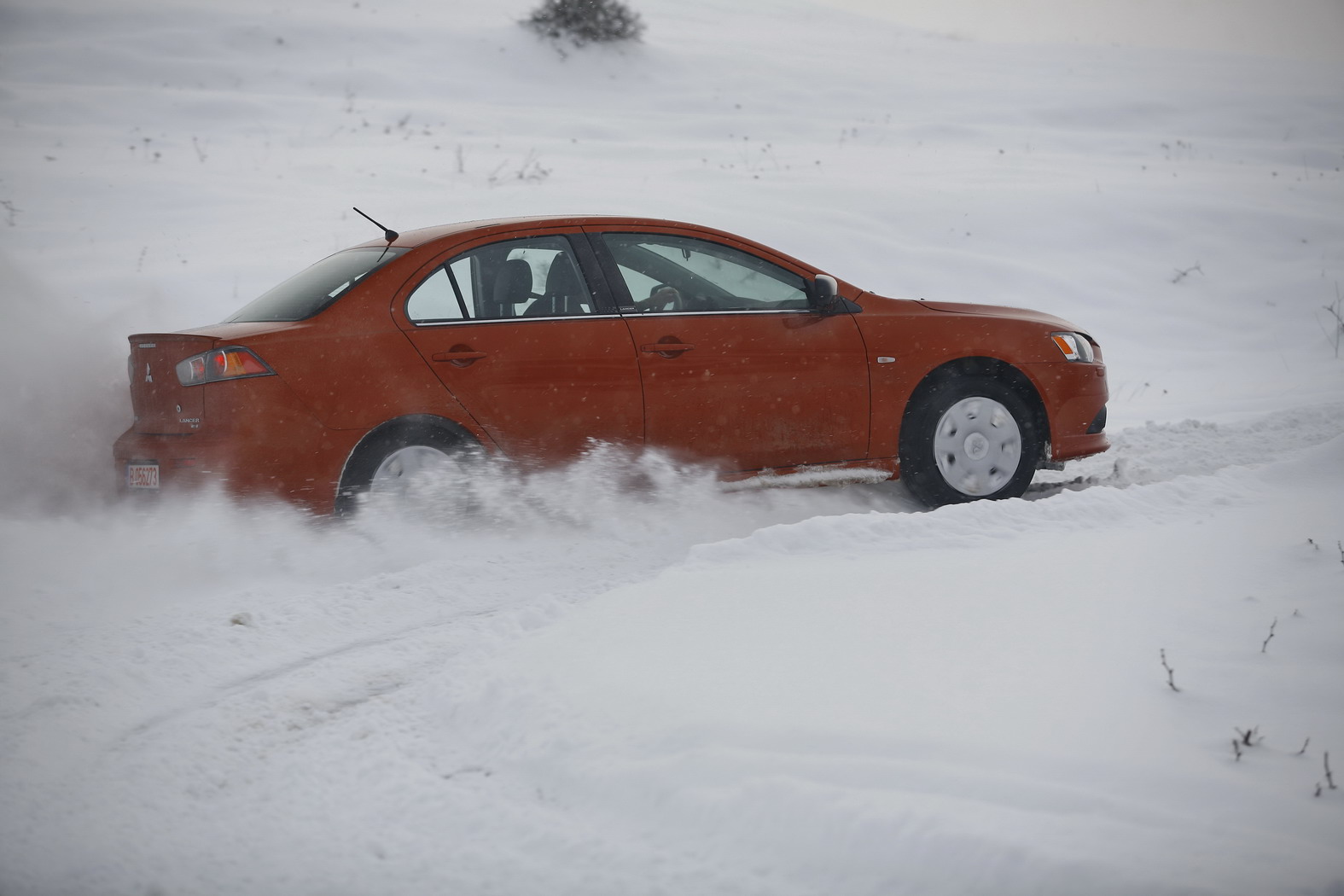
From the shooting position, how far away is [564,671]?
10.5 feet

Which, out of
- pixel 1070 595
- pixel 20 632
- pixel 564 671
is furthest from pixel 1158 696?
pixel 20 632

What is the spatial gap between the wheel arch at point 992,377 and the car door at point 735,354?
0.30 metres

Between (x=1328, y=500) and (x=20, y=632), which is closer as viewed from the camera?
(x=20, y=632)

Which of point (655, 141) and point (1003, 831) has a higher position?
point (655, 141)

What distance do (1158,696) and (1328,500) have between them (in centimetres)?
257

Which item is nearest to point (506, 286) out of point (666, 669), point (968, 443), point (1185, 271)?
point (666, 669)

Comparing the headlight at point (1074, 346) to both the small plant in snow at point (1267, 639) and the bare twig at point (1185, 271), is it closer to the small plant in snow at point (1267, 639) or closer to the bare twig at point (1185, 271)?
the small plant in snow at point (1267, 639)

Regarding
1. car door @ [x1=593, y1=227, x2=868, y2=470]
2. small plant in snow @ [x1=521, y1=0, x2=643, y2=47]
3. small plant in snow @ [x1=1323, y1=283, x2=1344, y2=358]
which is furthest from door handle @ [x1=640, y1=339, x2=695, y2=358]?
small plant in snow @ [x1=521, y1=0, x2=643, y2=47]

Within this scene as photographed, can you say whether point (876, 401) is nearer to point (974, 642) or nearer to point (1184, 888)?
point (974, 642)

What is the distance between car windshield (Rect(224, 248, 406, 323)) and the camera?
15.3ft

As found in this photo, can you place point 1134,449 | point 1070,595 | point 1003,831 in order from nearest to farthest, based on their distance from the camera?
point 1003,831 → point 1070,595 → point 1134,449

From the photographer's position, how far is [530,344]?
15.8 ft

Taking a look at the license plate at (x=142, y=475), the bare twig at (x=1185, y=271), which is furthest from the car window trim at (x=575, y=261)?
the bare twig at (x=1185, y=271)

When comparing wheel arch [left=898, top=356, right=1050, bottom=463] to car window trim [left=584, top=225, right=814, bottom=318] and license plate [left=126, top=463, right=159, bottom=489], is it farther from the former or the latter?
license plate [left=126, top=463, right=159, bottom=489]
